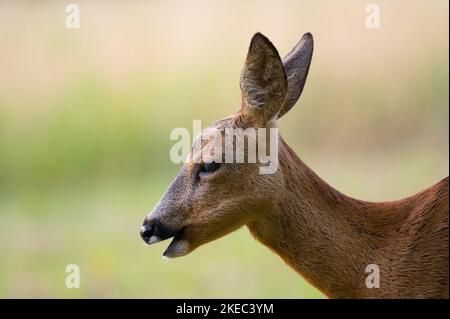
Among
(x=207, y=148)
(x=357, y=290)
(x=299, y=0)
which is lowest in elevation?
(x=357, y=290)

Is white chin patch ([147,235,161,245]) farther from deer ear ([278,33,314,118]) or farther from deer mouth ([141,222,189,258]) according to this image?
deer ear ([278,33,314,118])

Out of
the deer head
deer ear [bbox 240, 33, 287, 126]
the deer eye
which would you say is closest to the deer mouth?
the deer head

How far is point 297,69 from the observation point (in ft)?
20.8

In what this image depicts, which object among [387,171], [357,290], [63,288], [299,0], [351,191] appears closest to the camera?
[357,290]

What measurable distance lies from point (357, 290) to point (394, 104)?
253 inches

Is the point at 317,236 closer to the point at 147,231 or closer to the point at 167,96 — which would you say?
the point at 147,231

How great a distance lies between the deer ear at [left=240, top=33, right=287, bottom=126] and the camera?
5.98 meters

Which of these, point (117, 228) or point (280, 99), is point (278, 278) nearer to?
point (117, 228)

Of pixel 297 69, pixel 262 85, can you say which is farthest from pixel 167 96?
pixel 262 85

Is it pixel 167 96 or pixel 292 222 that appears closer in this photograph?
pixel 292 222

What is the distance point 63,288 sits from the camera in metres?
9.48

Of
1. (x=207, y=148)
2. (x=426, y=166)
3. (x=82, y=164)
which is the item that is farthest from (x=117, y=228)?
(x=207, y=148)

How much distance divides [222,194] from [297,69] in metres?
0.76

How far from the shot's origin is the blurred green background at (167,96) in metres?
11.6
